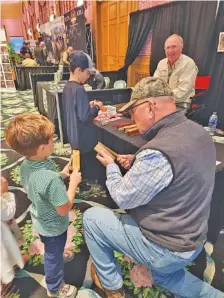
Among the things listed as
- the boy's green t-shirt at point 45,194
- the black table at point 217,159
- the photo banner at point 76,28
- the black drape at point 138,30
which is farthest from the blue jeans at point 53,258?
the photo banner at point 76,28

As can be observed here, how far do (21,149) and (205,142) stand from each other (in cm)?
85

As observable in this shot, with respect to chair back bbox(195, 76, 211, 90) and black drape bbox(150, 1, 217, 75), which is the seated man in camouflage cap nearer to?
chair back bbox(195, 76, 211, 90)

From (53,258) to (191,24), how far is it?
3740 mm

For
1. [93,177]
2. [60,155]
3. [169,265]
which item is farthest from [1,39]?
[169,265]

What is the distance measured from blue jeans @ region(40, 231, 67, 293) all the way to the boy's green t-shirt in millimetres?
52

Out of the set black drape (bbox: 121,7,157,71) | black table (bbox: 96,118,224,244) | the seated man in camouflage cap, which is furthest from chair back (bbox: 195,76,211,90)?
the seated man in camouflage cap

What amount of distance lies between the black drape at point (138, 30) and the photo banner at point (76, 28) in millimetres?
1828

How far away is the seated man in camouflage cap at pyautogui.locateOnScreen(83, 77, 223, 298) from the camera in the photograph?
0.87 metres

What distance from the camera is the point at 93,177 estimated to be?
2.46 metres

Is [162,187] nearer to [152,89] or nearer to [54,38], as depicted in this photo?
[152,89]

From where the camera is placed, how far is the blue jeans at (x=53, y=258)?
1.17 m

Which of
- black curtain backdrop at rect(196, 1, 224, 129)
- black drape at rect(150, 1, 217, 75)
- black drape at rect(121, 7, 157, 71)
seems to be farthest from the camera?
black drape at rect(121, 7, 157, 71)

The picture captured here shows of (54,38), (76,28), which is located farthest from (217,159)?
(54,38)

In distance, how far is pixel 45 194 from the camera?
1.02 metres
